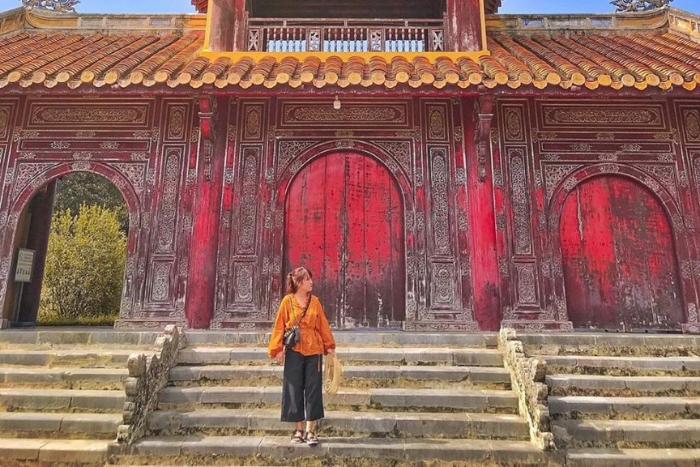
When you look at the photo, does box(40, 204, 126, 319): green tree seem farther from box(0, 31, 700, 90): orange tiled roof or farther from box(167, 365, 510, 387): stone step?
box(167, 365, 510, 387): stone step

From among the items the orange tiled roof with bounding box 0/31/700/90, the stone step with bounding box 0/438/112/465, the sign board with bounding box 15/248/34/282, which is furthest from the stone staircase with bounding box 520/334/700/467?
the sign board with bounding box 15/248/34/282

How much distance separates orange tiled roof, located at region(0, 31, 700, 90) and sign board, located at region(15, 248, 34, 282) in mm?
2774

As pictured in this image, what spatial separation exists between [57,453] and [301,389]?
2132 millimetres

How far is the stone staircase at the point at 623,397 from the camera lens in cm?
397

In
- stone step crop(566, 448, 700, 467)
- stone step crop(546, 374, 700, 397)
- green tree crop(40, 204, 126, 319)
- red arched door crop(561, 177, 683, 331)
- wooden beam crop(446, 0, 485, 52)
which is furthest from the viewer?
green tree crop(40, 204, 126, 319)

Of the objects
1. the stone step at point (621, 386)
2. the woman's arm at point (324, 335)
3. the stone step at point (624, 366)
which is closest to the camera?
the woman's arm at point (324, 335)

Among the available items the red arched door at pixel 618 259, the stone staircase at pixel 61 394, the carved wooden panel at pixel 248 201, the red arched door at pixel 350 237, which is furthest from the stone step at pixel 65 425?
the red arched door at pixel 618 259

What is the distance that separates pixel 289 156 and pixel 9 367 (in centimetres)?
443

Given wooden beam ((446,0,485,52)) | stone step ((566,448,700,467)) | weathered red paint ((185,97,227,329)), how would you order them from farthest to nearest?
1. wooden beam ((446,0,485,52))
2. weathered red paint ((185,97,227,329))
3. stone step ((566,448,700,467))

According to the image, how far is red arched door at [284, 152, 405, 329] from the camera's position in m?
6.92

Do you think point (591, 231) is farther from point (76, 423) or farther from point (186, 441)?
point (76, 423)

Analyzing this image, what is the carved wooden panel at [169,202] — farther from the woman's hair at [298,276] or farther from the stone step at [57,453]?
the woman's hair at [298,276]

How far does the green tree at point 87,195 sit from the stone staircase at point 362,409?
18.0m

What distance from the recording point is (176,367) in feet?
16.2
